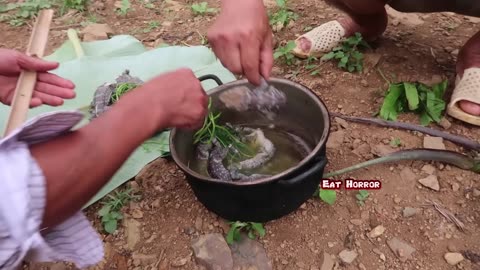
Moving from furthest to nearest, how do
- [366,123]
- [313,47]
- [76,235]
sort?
[313,47], [366,123], [76,235]

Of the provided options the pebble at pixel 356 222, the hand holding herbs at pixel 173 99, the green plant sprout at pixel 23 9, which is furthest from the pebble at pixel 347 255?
the green plant sprout at pixel 23 9

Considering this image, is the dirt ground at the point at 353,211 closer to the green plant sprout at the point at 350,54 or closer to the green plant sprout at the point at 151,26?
the green plant sprout at the point at 350,54

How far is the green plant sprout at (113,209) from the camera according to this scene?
1.86 meters

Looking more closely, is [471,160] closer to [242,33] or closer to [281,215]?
[281,215]

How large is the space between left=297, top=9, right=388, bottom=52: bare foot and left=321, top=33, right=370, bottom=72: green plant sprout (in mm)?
36

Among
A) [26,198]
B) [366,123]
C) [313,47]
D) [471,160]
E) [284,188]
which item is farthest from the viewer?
[313,47]

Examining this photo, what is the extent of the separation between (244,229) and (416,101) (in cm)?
94

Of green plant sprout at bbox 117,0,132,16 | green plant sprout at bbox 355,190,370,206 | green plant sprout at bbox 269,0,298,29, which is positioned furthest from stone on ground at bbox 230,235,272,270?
green plant sprout at bbox 117,0,132,16

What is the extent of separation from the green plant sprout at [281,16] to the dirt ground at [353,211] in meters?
0.45

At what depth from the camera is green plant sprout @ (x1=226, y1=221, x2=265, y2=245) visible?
1.75 metres

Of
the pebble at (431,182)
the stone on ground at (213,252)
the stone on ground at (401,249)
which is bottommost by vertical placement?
the stone on ground at (401,249)

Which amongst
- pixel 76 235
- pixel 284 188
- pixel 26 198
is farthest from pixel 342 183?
pixel 26 198

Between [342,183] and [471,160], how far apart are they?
50cm

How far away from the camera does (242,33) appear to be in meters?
Answer: 1.35
